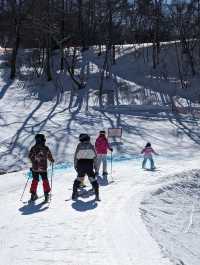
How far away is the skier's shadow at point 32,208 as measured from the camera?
11832mm

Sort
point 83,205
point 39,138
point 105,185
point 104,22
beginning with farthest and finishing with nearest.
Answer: point 104,22 < point 105,185 < point 39,138 < point 83,205

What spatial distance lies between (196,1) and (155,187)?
32.2 metres

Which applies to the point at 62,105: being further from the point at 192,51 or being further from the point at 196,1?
the point at 196,1

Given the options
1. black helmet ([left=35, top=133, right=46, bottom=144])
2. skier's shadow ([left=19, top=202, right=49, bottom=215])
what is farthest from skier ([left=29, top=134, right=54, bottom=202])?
skier's shadow ([left=19, top=202, right=49, bottom=215])

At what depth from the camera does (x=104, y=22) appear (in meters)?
45.7

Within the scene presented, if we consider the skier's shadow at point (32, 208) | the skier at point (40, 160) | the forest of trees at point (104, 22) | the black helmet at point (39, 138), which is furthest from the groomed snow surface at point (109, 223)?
the forest of trees at point (104, 22)

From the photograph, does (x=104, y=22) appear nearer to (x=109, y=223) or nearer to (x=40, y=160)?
(x=40, y=160)

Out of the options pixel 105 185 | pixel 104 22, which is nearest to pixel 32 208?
pixel 105 185

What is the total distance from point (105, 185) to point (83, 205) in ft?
10.3

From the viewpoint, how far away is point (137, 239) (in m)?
9.46

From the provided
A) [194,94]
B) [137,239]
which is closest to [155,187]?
[137,239]

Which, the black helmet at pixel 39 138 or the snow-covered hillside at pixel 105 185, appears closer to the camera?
the snow-covered hillside at pixel 105 185

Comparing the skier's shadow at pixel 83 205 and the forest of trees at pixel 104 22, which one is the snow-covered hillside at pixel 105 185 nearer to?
the skier's shadow at pixel 83 205

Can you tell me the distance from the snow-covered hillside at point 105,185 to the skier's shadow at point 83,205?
0.08ft
